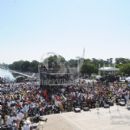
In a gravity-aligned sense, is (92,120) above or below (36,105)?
below

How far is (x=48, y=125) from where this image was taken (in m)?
19.9

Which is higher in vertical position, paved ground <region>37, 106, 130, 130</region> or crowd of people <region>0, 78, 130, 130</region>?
crowd of people <region>0, 78, 130, 130</region>

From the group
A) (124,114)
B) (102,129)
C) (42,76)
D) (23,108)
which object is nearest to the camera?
(102,129)

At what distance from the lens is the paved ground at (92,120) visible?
19.3 meters

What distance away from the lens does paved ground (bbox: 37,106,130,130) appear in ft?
63.3

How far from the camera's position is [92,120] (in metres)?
21.3

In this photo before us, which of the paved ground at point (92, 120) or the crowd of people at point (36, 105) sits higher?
the crowd of people at point (36, 105)

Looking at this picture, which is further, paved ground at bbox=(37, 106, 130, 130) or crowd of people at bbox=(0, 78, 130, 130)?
paved ground at bbox=(37, 106, 130, 130)

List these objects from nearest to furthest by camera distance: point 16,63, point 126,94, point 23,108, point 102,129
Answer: point 102,129
point 23,108
point 126,94
point 16,63

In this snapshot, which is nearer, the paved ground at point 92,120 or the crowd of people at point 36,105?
the crowd of people at point 36,105

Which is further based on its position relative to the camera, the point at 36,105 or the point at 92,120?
the point at 36,105

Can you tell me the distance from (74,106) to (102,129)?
26.1ft

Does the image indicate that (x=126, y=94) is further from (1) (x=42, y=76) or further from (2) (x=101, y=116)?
(1) (x=42, y=76)

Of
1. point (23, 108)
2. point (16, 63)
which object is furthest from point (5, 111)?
point (16, 63)
